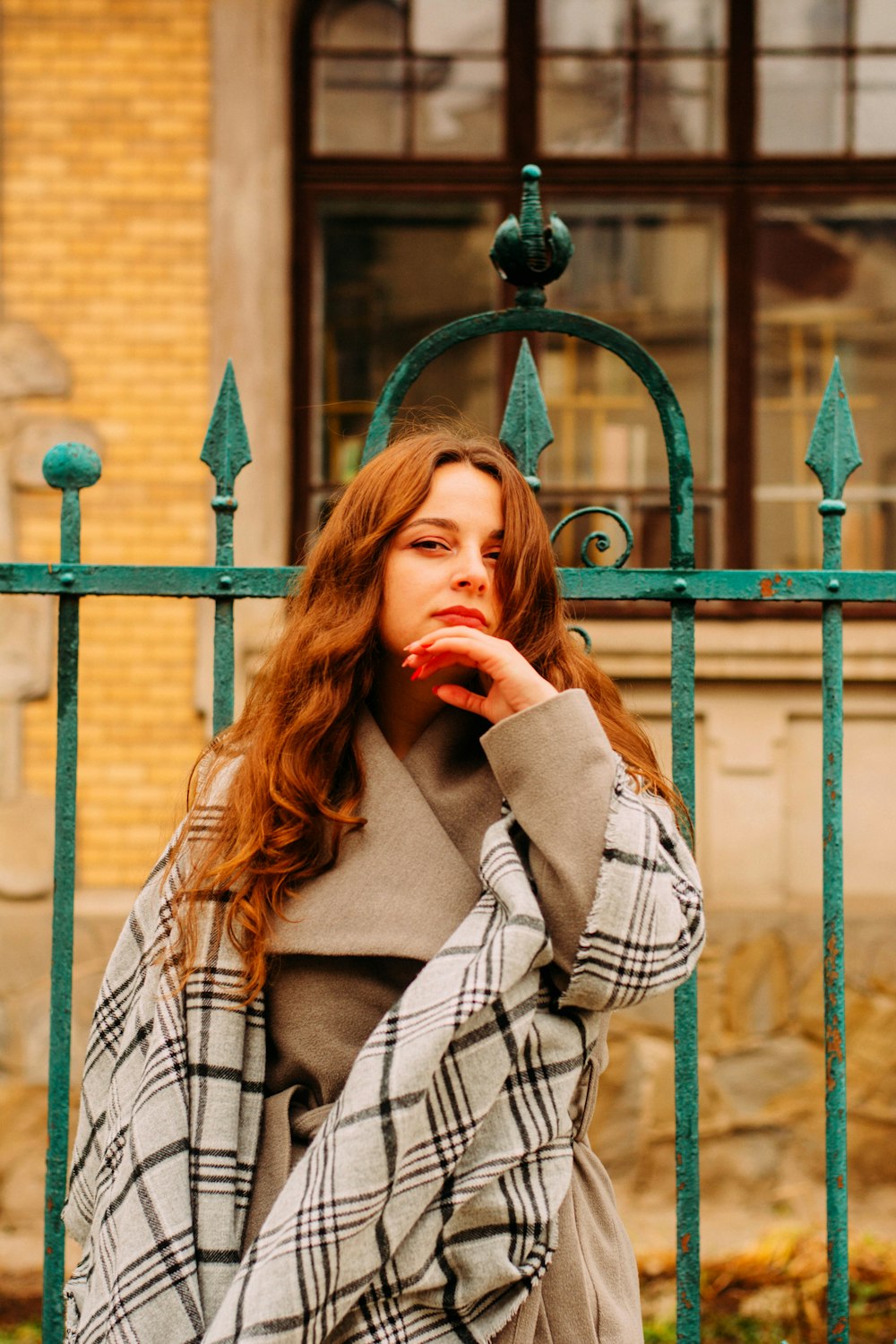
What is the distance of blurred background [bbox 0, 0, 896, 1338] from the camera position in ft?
13.0

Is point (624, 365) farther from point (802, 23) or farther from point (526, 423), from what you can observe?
point (526, 423)

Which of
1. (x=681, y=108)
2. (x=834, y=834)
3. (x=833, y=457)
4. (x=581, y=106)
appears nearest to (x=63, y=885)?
(x=834, y=834)

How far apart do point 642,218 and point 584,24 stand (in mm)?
693

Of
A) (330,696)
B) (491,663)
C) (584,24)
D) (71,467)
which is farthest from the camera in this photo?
(584,24)

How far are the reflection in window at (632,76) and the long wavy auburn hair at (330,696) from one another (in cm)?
326

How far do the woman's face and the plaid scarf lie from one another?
0.26m

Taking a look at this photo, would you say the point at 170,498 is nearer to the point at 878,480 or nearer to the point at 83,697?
the point at 83,697

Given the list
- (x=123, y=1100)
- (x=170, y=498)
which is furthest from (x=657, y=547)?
(x=123, y=1100)

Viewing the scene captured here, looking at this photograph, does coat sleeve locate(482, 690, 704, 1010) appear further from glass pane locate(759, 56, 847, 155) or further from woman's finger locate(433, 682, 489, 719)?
glass pane locate(759, 56, 847, 155)

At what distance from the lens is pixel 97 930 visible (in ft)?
12.9

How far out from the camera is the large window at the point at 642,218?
4449 mm

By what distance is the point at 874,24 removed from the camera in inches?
176

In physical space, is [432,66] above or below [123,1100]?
above

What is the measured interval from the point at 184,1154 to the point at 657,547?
10.9 feet
